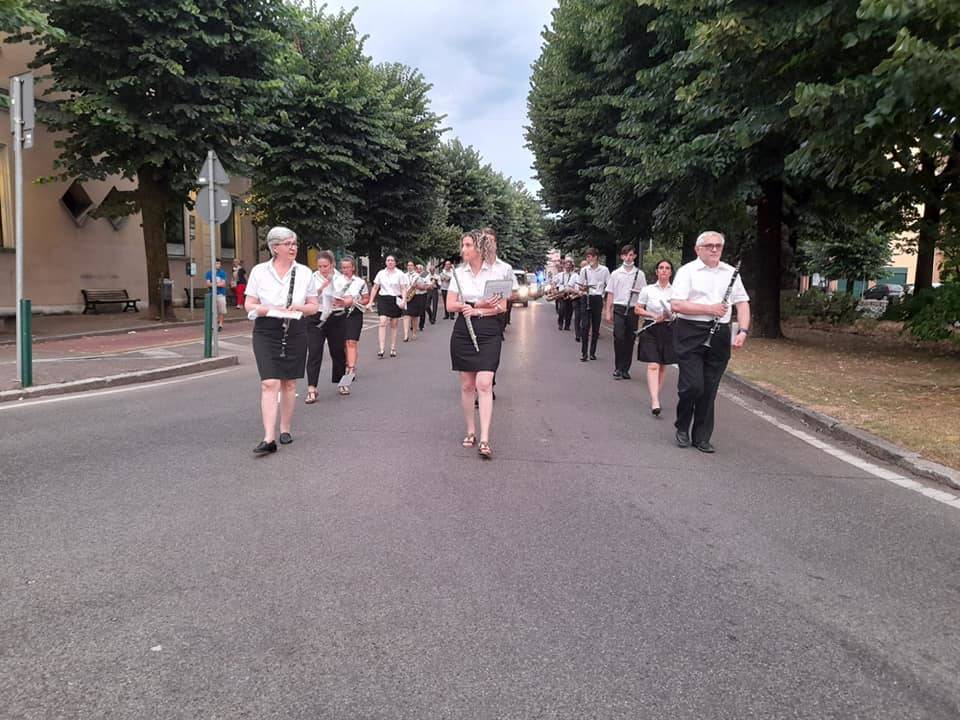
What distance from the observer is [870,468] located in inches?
234

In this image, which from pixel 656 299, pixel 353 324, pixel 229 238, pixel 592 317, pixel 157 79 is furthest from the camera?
pixel 229 238

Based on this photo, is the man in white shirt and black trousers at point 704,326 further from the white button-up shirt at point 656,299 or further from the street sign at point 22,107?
the street sign at point 22,107

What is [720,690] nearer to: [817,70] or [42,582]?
[42,582]

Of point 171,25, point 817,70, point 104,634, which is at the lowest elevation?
point 104,634

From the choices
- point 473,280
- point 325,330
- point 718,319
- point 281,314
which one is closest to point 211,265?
point 325,330

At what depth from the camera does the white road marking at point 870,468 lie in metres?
5.13

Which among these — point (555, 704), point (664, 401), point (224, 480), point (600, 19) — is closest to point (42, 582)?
point (224, 480)

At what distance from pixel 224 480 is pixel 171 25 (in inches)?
528

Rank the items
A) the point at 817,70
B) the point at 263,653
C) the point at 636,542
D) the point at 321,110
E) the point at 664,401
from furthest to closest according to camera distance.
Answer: the point at 321,110 → the point at 817,70 → the point at 664,401 → the point at 636,542 → the point at 263,653

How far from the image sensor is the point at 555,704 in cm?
253

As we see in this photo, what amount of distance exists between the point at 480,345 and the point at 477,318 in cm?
23

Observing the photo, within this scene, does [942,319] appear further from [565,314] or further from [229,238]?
[229,238]

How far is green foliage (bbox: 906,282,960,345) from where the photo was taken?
14970 mm

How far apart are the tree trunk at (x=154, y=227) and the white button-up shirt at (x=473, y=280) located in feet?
48.1
